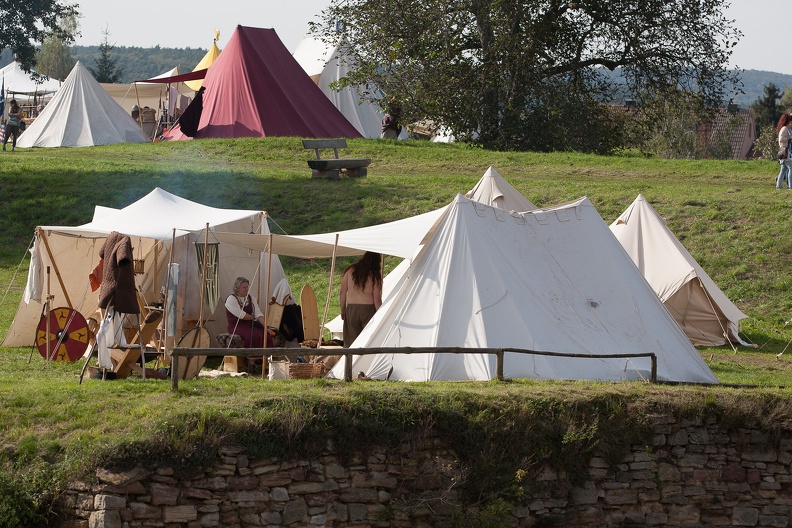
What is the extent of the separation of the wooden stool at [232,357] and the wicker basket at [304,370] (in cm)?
108

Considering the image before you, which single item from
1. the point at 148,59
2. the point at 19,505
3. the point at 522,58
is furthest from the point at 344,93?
the point at 148,59

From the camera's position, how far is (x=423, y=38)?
25875 millimetres

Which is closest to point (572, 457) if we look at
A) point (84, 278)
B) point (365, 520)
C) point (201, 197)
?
point (365, 520)

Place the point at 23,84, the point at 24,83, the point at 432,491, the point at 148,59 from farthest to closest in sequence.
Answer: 1. the point at 148,59
2. the point at 24,83
3. the point at 23,84
4. the point at 432,491

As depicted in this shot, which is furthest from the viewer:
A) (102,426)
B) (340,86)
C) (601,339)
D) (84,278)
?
(340,86)

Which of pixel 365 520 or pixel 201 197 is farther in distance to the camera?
pixel 201 197

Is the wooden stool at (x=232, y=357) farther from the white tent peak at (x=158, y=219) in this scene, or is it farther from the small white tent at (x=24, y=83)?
the small white tent at (x=24, y=83)

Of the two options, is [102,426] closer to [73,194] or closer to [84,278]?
[84,278]

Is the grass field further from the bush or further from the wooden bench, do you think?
the wooden bench

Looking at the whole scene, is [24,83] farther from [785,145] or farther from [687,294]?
[687,294]

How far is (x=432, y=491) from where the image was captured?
8867 millimetres

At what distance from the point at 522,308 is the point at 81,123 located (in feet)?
62.4

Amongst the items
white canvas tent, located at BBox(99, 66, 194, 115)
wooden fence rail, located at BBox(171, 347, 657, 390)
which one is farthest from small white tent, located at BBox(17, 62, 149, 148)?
wooden fence rail, located at BBox(171, 347, 657, 390)

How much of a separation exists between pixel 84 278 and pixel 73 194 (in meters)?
7.69
